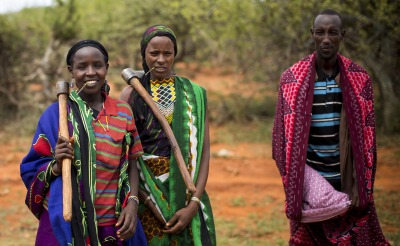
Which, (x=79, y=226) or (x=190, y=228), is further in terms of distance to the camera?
(x=190, y=228)

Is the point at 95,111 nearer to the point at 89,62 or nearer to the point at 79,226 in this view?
the point at 89,62

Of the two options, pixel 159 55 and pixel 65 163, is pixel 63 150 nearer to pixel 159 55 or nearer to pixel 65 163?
pixel 65 163

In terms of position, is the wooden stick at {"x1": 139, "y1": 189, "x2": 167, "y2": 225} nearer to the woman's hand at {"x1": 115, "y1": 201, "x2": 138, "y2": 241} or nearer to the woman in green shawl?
the woman in green shawl

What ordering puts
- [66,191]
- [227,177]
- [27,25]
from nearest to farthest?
[66,191]
[227,177]
[27,25]

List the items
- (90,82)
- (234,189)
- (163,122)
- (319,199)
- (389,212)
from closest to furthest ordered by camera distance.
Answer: (90,82) → (163,122) → (319,199) → (389,212) → (234,189)

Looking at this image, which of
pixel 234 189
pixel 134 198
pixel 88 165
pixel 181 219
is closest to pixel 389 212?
pixel 234 189

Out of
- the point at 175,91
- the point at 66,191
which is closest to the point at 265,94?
the point at 175,91

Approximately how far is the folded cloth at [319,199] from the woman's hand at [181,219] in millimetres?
792

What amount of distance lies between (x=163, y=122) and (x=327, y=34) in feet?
3.95

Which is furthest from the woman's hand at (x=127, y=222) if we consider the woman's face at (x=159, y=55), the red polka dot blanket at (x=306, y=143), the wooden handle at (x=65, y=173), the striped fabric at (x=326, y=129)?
the striped fabric at (x=326, y=129)

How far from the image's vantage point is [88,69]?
288 centimetres

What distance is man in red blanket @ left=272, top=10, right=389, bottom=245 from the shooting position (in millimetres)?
3508

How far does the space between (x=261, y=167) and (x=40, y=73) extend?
5496 mm

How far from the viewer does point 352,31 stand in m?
7.85
